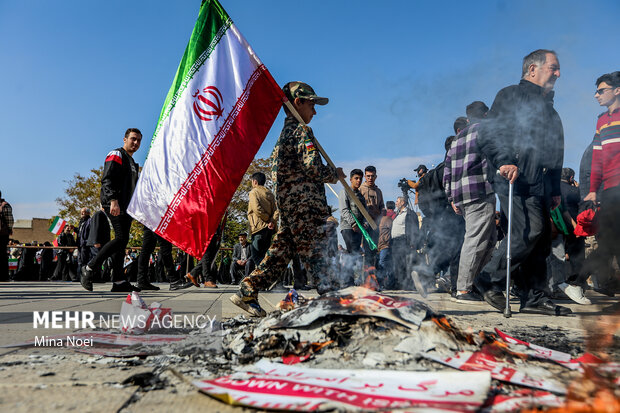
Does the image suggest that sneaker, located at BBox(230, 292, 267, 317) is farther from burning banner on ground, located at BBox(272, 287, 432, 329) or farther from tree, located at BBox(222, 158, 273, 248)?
tree, located at BBox(222, 158, 273, 248)

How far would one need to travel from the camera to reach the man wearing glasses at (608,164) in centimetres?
438

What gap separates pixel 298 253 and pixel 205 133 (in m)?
1.38

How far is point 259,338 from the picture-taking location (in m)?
2.38

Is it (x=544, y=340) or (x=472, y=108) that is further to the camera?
(x=472, y=108)

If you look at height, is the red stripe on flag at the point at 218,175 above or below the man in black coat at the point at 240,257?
above

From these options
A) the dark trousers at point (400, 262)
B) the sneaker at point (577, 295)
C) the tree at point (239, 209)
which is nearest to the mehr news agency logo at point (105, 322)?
the sneaker at point (577, 295)

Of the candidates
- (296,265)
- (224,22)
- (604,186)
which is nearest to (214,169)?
(224,22)

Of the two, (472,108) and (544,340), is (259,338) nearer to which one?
(544,340)

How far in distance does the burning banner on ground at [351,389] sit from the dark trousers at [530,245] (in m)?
2.87

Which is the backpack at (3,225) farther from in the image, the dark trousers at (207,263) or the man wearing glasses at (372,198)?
the man wearing glasses at (372,198)

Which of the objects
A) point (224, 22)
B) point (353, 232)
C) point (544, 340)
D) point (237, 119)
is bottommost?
A: point (544, 340)

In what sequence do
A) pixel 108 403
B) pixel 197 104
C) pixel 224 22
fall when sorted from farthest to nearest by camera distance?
pixel 224 22
pixel 197 104
pixel 108 403

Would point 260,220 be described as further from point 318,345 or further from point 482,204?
point 318,345

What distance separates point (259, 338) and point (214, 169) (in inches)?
79.1
